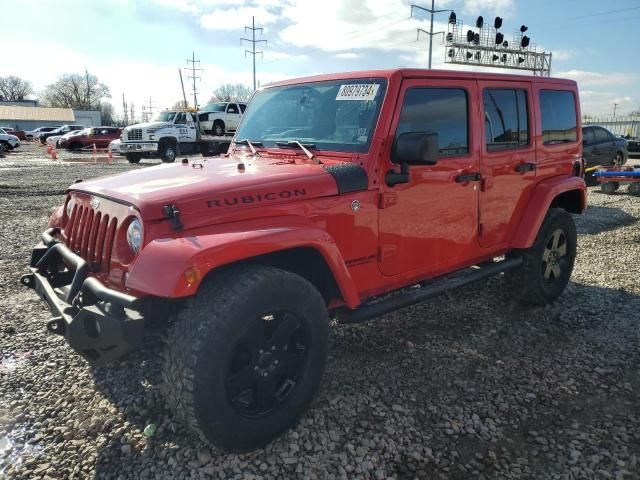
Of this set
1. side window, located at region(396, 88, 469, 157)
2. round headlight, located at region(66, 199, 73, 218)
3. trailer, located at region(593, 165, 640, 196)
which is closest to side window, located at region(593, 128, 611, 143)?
trailer, located at region(593, 165, 640, 196)

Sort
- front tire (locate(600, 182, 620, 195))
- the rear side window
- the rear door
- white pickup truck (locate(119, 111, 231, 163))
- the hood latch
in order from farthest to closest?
white pickup truck (locate(119, 111, 231, 163)) → the rear door → front tire (locate(600, 182, 620, 195)) → the rear side window → the hood latch

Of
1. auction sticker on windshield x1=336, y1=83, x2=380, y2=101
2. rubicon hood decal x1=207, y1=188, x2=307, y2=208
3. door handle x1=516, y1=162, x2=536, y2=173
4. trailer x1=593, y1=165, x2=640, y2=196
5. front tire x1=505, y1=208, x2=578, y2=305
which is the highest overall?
auction sticker on windshield x1=336, y1=83, x2=380, y2=101

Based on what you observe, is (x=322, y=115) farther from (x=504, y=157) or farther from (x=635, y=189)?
(x=635, y=189)

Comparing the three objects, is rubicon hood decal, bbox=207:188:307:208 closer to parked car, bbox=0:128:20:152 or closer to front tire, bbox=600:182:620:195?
front tire, bbox=600:182:620:195

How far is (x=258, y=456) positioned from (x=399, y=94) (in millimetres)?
2296

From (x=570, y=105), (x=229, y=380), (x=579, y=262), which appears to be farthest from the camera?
(x=579, y=262)

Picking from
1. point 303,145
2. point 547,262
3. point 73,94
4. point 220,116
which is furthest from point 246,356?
point 73,94

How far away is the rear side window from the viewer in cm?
439

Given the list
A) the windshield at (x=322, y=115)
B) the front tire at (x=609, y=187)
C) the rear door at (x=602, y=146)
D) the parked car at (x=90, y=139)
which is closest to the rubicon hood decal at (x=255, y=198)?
the windshield at (x=322, y=115)

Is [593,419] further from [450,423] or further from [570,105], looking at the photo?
[570,105]

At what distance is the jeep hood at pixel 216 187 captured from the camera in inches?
99.0

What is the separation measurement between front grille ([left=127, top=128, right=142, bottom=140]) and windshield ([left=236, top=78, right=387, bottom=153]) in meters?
18.0

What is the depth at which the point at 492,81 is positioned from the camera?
386cm

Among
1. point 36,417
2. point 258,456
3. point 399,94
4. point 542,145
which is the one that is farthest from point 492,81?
point 36,417
